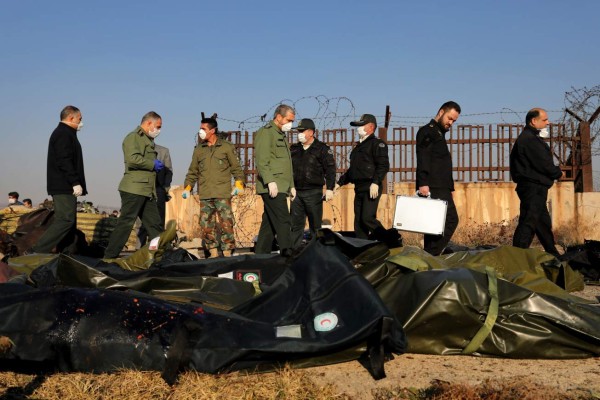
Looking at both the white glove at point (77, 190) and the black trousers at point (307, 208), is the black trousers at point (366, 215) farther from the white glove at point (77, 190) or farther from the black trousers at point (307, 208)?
the white glove at point (77, 190)

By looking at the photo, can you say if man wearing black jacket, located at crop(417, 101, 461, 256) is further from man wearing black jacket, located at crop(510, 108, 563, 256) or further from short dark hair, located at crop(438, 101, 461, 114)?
man wearing black jacket, located at crop(510, 108, 563, 256)

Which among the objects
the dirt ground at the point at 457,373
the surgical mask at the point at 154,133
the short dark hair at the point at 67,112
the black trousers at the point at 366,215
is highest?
the short dark hair at the point at 67,112

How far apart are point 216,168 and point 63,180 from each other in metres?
1.85

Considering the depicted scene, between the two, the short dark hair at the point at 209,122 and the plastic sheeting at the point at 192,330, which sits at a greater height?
the short dark hair at the point at 209,122

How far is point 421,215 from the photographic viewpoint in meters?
6.77

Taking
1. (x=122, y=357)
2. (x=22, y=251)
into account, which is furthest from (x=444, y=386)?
(x=22, y=251)

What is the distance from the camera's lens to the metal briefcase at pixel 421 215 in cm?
670

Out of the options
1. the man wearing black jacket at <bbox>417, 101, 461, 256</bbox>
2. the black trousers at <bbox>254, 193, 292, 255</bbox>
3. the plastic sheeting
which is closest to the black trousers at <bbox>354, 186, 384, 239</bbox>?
the black trousers at <bbox>254, 193, 292, 255</bbox>

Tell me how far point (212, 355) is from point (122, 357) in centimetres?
42

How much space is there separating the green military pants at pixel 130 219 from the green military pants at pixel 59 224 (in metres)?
0.48

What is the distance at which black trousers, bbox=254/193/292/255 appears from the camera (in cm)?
737

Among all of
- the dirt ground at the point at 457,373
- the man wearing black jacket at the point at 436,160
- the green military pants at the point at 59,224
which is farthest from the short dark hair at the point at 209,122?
the dirt ground at the point at 457,373

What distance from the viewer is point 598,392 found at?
9.67ft

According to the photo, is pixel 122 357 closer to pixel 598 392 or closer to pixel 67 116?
pixel 598 392
